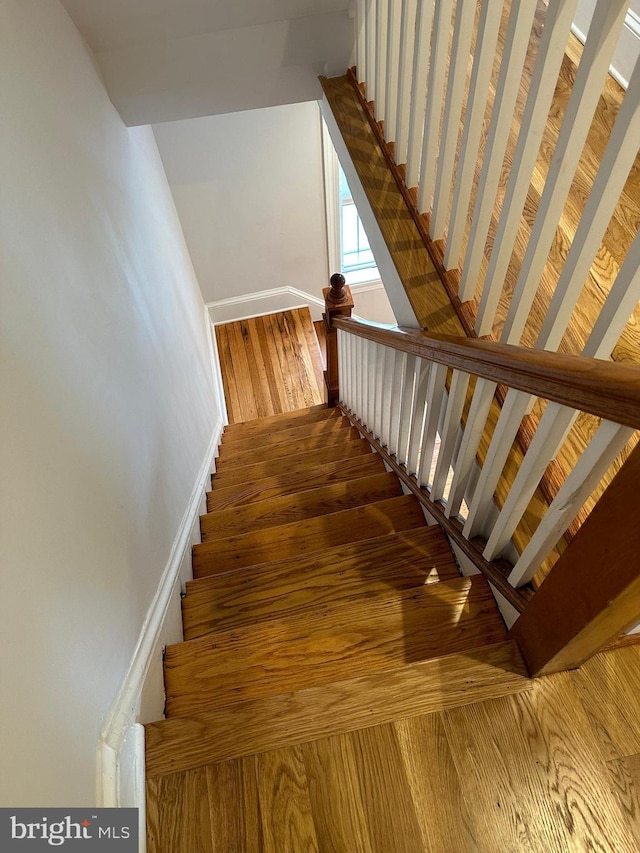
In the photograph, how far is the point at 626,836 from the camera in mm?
1010

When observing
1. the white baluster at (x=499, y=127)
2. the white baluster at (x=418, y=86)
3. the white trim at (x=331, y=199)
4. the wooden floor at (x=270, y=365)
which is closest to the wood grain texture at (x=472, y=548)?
the white baluster at (x=499, y=127)

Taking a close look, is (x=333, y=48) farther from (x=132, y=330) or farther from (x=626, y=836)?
(x=626, y=836)

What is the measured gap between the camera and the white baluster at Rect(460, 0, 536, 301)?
40.2 inches

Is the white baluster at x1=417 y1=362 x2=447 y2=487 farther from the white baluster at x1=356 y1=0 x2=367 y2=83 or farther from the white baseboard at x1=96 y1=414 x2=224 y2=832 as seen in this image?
the white baluster at x1=356 y1=0 x2=367 y2=83

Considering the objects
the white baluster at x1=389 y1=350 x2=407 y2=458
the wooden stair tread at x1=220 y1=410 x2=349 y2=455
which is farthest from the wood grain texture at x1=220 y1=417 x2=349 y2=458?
the white baluster at x1=389 y1=350 x2=407 y2=458

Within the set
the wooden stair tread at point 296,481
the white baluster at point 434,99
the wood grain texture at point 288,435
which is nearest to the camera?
the white baluster at point 434,99

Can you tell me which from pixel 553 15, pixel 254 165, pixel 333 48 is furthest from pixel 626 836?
pixel 254 165

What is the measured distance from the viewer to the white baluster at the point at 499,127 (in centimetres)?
102

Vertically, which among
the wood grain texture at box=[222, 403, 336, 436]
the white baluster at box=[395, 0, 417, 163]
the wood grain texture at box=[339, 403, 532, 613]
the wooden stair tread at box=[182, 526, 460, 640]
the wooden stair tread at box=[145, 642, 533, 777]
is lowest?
the wooden stair tread at box=[145, 642, 533, 777]

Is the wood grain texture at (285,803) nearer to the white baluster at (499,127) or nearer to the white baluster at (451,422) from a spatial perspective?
the white baluster at (451,422)

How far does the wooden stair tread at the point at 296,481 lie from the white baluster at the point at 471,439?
94 centimetres

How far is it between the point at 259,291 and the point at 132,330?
317cm

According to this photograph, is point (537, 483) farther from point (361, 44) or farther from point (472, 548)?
point (361, 44)

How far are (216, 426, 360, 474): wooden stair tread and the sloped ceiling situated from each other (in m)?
1.69
